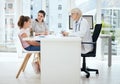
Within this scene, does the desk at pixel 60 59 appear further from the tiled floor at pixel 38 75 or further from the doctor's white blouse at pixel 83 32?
the doctor's white blouse at pixel 83 32

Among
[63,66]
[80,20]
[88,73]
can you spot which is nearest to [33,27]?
[80,20]

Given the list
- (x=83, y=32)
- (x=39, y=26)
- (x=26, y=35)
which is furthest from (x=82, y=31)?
(x=39, y=26)

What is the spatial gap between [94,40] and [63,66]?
138 cm

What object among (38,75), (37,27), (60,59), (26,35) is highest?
(37,27)

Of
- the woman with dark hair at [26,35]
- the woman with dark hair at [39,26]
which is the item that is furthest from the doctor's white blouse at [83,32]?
the woman with dark hair at [39,26]

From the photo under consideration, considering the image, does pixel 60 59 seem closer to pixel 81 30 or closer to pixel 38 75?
pixel 81 30

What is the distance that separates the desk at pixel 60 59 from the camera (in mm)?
3881

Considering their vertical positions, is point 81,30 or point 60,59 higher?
point 81,30

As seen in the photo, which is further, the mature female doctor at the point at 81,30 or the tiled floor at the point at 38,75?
the mature female doctor at the point at 81,30

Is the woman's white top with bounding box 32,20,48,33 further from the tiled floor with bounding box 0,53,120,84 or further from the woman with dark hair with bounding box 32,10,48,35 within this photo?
the tiled floor with bounding box 0,53,120,84

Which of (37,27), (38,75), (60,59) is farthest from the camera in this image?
(37,27)

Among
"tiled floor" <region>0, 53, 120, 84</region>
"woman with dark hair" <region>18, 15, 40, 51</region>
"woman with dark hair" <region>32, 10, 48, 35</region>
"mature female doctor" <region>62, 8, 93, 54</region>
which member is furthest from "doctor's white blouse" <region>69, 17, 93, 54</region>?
"woman with dark hair" <region>32, 10, 48, 35</region>

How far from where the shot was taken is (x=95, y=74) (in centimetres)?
518

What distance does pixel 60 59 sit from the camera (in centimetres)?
390
